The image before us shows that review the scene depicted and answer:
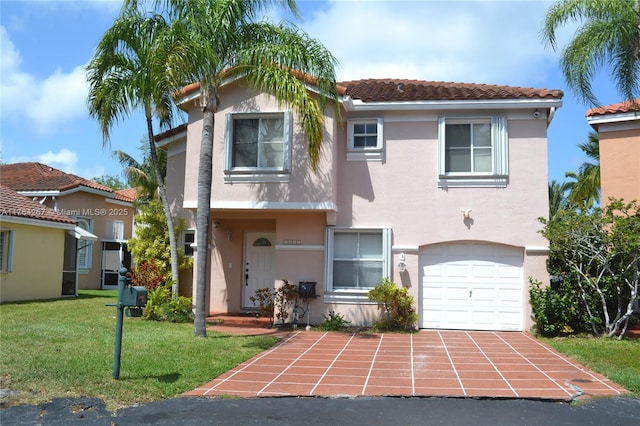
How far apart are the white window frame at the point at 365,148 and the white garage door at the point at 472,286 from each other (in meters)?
2.74

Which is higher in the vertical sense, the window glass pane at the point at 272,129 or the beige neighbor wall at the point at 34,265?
the window glass pane at the point at 272,129

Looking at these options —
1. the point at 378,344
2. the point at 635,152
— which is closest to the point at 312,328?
the point at 378,344

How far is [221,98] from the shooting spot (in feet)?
47.6

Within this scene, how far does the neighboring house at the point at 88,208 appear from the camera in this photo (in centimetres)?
2534

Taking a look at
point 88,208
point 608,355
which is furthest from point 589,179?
point 88,208

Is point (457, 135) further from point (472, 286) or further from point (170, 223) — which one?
point (170, 223)

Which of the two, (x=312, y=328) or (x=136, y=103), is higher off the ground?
(x=136, y=103)

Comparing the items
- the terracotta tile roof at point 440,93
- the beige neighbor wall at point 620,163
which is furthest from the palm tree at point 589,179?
the terracotta tile roof at point 440,93

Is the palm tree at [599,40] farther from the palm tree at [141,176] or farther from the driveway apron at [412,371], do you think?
the palm tree at [141,176]

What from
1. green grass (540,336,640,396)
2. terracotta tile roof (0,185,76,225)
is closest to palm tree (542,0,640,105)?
green grass (540,336,640,396)

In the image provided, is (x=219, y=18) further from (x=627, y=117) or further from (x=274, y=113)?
(x=627, y=117)

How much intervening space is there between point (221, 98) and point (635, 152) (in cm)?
1239

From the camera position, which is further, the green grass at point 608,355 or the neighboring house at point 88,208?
the neighboring house at point 88,208

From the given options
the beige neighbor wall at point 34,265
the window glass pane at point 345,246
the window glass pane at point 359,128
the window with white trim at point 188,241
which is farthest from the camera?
the beige neighbor wall at point 34,265
